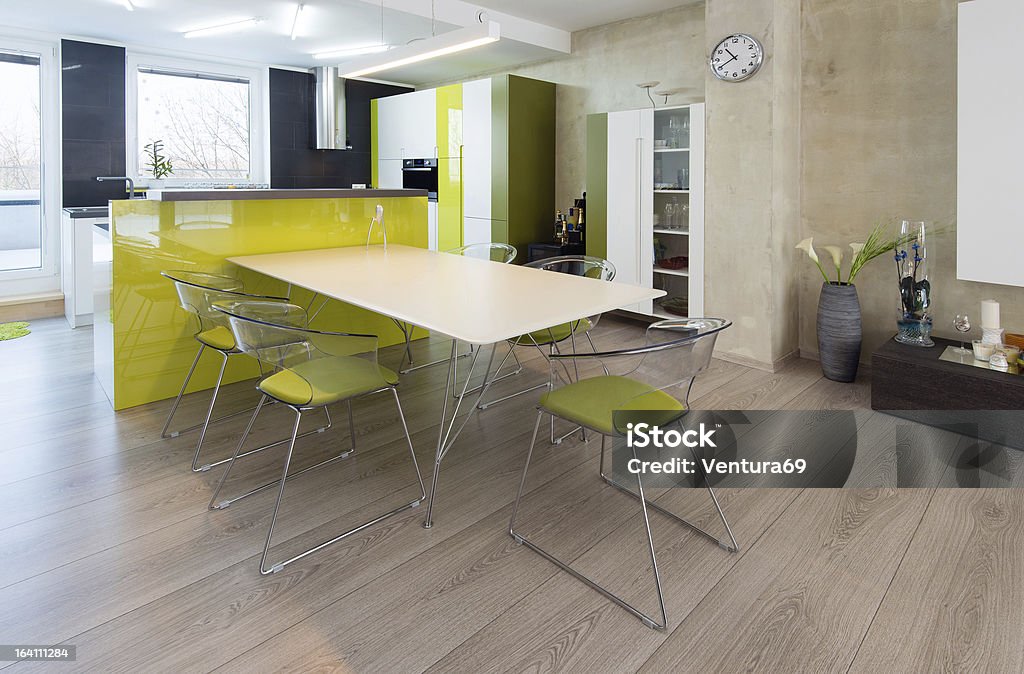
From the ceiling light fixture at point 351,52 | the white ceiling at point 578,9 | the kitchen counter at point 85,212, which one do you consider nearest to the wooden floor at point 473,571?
the kitchen counter at point 85,212

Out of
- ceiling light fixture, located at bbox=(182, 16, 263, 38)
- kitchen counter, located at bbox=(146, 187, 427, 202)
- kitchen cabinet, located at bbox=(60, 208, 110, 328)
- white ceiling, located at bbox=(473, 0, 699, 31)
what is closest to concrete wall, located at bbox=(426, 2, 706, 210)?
white ceiling, located at bbox=(473, 0, 699, 31)

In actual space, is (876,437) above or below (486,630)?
above

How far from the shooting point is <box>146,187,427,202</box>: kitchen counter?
129 inches

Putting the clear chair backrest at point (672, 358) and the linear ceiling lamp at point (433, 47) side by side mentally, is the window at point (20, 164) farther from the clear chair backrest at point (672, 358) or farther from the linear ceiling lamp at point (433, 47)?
the clear chair backrest at point (672, 358)

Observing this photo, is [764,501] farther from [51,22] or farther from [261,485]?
[51,22]

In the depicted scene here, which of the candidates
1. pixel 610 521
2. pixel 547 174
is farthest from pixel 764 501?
pixel 547 174

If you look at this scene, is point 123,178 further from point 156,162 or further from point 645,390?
point 645,390

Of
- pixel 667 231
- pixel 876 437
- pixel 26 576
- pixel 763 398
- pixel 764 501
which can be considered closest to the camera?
pixel 26 576

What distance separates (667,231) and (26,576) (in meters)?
4.30

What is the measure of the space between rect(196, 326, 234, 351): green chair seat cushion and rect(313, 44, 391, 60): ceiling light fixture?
3.77 metres

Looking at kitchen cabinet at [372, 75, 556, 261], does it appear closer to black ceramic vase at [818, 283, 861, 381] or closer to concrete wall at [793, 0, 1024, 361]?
concrete wall at [793, 0, 1024, 361]

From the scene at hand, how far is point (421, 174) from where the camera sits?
268 inches

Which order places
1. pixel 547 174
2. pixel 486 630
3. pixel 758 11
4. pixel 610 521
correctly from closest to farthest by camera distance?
pixel 486 630 < pixel 610 521 < pixel 758 11 < pixel 547 174

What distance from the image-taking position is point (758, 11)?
3.93m
